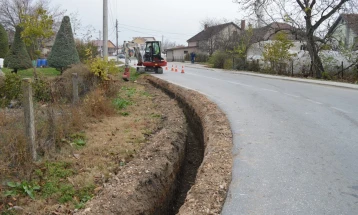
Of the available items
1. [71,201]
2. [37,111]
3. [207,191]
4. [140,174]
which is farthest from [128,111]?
[207,191]

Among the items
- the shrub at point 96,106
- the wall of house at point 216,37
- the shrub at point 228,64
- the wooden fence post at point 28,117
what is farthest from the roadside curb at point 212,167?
the wall of house at point 216,37

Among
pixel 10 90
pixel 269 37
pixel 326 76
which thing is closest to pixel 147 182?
pixel 10 90

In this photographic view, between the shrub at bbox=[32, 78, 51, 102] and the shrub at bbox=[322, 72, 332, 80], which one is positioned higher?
the shrub at bbox=[322, 72, 332, 80]

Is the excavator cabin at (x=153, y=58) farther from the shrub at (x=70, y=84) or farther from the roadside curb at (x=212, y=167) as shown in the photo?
the roadside curb at (x=212, y=167)

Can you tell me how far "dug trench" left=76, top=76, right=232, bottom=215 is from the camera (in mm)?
4250

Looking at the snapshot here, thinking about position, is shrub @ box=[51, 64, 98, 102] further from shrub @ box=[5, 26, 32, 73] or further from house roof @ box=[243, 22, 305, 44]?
house roof @ box=[243, 22, 305, 44]

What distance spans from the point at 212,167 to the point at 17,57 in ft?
71.1

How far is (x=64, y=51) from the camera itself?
2092 cm

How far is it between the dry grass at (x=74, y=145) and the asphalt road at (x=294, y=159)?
222 centimetres

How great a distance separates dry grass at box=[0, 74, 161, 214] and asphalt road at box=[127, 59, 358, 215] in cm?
222

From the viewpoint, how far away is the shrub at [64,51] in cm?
2078

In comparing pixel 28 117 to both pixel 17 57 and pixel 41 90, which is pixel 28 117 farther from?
pixel 17 57

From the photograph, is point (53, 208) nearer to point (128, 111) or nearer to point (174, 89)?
point (128, 111)

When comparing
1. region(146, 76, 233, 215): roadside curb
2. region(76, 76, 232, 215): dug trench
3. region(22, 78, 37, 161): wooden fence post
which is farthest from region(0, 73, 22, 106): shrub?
region(146, 76, 233, 215): roadside curb
